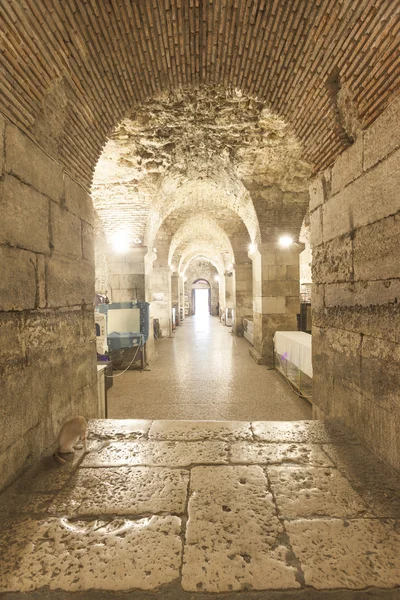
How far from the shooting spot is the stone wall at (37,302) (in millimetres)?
1724

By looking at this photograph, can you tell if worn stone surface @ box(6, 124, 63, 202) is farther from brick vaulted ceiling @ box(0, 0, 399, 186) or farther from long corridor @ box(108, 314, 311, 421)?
long corridor @ box(108, 314, 311, 421)

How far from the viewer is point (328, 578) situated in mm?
1191

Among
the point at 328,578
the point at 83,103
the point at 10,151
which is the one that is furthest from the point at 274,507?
the point at 83,103

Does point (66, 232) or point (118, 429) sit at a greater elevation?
point (66, 232)

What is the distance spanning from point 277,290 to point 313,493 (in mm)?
6755

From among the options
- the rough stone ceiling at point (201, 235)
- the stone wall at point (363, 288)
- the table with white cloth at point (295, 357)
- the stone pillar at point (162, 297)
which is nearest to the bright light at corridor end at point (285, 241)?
the table with white cloth at point (295, 357)

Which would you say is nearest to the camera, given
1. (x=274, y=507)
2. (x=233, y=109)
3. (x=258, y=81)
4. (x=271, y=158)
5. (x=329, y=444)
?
(x=274, y=507)

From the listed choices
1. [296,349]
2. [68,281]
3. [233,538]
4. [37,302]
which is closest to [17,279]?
[37,302]

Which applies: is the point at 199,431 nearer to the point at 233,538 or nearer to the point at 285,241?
the point at 233,538

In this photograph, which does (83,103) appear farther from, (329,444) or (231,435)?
(329,444)

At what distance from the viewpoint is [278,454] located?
208 centimetres

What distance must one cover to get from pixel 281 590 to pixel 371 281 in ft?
5.94

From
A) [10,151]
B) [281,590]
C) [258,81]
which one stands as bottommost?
[281,590]

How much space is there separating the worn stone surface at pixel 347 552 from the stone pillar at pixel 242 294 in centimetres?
1114
